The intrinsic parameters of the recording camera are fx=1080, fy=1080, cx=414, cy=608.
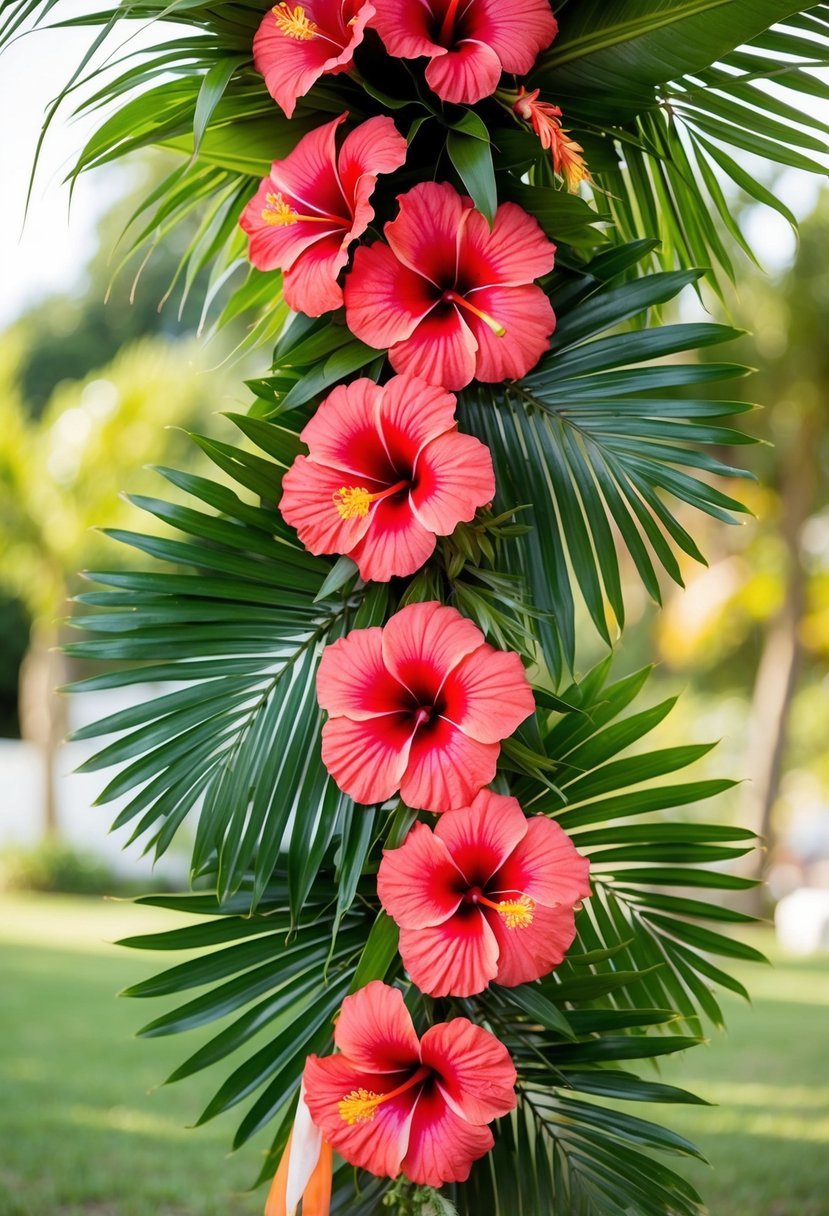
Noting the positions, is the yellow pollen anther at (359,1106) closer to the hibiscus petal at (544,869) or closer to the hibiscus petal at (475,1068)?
the hibiscus petal at (475,1068)

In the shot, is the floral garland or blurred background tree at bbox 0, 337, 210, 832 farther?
blurred background tree at bbox 0, 337, 210, 832

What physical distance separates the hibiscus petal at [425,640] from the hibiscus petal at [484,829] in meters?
0.13

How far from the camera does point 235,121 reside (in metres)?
1.31

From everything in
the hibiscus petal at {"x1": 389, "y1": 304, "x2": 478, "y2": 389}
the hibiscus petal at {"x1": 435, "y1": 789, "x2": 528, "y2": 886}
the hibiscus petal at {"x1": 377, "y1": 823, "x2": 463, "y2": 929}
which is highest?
the hibiscus petal at {"x1": 389, "y1": 304, "x2": 478, "y2": 389}

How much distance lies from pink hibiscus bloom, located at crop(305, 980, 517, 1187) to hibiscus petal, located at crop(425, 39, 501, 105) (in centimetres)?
92

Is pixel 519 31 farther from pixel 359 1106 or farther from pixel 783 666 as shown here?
pixel 783 666

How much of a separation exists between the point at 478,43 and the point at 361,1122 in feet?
3.67

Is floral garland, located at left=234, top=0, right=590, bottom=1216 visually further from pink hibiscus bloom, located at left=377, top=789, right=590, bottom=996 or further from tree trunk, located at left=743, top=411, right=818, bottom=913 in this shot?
tree trunk, located at left=743, top=411, right=818, bottom=913

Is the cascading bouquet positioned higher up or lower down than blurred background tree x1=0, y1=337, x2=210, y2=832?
lower down

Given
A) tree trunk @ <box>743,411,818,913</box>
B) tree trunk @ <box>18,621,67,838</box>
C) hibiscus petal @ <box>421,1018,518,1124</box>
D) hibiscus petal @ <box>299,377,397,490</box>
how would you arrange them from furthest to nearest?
1. tree trunk @ <box>18,621,67,838</box>
2. tree trunk @ <box>743,411,818,913</box>
3. hibiscus petal @ <box>299,377,397,490</box>
4. hibiscus petal @ <box>421,1018,518,1124</box>

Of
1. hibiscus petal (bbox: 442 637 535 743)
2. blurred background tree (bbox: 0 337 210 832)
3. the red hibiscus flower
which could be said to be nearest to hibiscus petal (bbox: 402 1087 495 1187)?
hibiscus petal (bbox: 442 637 535 743)

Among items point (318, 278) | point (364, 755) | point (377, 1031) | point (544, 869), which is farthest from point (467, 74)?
point (377, 1031)

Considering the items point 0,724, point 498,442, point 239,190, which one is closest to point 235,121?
point 239,190

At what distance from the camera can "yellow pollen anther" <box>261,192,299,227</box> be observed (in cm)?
120
